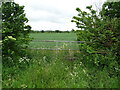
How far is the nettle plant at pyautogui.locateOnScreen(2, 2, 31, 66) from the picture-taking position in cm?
625

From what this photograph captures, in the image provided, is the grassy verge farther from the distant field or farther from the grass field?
the distant field

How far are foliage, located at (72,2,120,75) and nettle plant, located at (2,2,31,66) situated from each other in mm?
2277

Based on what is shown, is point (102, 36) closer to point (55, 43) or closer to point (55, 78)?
point (55, 78)

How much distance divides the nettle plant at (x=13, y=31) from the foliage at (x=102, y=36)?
7.47 ft

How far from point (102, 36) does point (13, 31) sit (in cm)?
351

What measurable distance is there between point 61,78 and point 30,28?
10.1 feet

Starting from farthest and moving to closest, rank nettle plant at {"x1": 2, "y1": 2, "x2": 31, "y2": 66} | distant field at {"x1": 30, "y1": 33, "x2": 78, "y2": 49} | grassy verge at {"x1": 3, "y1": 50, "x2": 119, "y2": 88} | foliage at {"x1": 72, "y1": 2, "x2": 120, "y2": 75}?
distant field at {"x1": 30, "y1": 33, "x2": 78, "y2": 49} < nettle plant at {"x1": 2, "y1": 2, "x2": 31, "y2": 66} < foliage at {"x1": 72, "y1": 2, "x2": 120, "y2": 75} < grassy verge at {"x1": 3, "y1": 50, "x2": 119, "y2": 88}

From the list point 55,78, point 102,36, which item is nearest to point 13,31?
point 55,78

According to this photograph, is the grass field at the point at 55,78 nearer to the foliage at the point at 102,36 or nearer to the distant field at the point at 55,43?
the foliage at the point at 102,36

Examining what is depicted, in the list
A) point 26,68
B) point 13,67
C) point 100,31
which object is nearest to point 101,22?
point 100,31

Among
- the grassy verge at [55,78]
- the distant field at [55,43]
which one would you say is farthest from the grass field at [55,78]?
the distant field at [55,43]

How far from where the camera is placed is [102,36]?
546cm

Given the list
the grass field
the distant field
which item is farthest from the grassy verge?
the distant field

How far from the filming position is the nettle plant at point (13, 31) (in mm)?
6249
